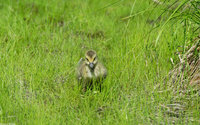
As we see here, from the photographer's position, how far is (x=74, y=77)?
5199 millimetres

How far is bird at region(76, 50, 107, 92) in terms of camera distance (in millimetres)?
4883

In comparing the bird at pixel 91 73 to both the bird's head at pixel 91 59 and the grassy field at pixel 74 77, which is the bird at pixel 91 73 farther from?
the grassy field at pixel 74 77

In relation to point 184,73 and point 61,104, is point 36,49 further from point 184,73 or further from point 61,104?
point 184,73

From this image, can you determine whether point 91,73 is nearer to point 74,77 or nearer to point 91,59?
point 91,59

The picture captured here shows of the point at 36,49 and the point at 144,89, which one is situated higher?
the point at 36,49

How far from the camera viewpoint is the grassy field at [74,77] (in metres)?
4.08

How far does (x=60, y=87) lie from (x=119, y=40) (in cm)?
179

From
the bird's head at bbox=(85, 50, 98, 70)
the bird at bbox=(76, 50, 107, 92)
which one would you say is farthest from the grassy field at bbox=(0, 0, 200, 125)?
the bird's head at bbox=(85, 50, 98, 70)

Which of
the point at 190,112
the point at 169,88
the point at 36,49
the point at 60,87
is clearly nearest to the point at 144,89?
the point at 169,88

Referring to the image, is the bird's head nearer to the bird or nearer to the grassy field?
the bird

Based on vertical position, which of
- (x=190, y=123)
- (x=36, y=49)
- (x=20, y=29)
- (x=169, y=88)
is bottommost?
(x=190, y=123)

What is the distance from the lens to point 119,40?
20.1ft

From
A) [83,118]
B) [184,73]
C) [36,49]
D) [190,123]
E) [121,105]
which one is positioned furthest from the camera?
[36,49]

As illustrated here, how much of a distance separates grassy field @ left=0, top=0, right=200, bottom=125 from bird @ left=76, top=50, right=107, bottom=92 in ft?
0.44
